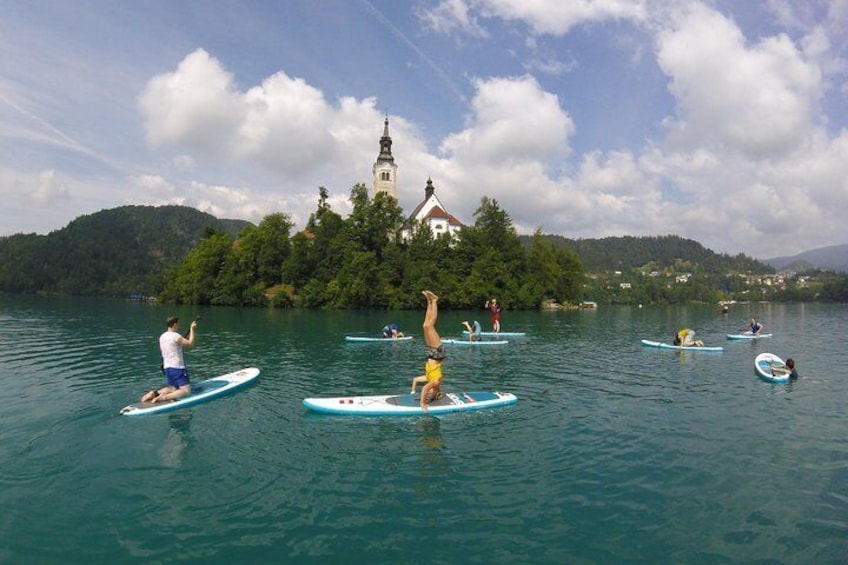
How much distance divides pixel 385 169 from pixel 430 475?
4433 inches

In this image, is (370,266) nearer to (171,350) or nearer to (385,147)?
(385,147)

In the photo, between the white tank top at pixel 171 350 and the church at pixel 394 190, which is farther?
the church at pixel 394 190

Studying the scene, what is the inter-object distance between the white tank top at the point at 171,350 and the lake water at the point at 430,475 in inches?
66.4

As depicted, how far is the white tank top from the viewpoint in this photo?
53.3 feet

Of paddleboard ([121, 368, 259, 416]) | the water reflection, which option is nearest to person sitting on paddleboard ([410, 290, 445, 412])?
the water reflection

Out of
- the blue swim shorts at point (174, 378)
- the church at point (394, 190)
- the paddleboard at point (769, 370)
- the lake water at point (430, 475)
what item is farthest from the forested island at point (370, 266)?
the blue swim shorts at point (174, 378)

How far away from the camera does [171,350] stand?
1648 centimetres

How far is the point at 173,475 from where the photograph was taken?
36.0 ft

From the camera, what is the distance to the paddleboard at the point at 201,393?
1549cm

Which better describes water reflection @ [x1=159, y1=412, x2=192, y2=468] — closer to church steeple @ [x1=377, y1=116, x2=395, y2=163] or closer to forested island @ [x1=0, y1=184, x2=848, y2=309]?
forested island @ [x1=0, y1=184, x2=848, y2=309]

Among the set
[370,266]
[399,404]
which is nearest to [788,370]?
[399,404]

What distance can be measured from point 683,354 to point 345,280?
63.5m

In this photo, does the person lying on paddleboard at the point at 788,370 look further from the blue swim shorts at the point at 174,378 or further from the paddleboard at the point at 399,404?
the blue swim shorts at the point at 174,378

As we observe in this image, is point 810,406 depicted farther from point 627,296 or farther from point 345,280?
point 627,296
